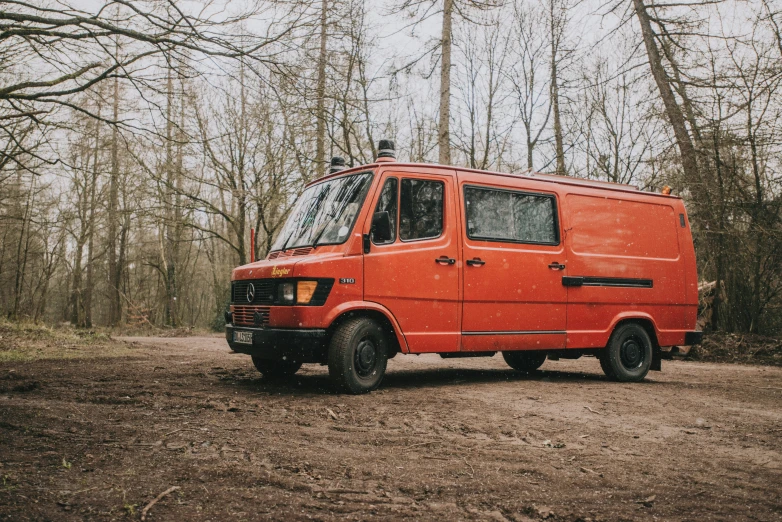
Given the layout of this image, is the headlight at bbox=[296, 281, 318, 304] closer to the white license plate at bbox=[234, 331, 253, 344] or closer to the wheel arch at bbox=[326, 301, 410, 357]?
the wheel arch at bbox=[326, 301, 410, 357]

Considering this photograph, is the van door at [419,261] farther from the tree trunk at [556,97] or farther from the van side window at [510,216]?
the tree trunk at [556,97]

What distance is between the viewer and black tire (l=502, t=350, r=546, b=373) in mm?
9086

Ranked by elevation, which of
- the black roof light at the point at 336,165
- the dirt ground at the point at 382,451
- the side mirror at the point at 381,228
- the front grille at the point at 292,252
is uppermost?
the black roof light at the point at 336,165

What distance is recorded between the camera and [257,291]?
6.68 m

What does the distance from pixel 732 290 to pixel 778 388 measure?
18.9ft

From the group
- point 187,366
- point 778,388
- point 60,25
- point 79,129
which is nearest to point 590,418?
point 778,388

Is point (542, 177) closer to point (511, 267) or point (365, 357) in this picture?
point (511, 267)

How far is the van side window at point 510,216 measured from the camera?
720 centimetres

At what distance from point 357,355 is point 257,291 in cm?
134

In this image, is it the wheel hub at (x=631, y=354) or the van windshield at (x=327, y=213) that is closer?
the van windshield at (x=327, y=213)

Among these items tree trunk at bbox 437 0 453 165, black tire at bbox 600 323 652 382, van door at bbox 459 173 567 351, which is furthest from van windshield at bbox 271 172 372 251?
tree trunk at bbox 437 0 453 165

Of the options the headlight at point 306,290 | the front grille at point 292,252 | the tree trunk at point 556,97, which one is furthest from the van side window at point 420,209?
the tree trunk at point 556,97

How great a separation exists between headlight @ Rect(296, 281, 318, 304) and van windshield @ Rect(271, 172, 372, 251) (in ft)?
1.94

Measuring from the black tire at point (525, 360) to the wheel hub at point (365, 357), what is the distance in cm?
322
